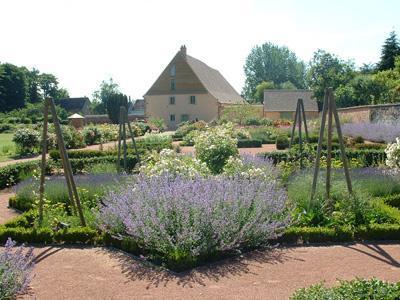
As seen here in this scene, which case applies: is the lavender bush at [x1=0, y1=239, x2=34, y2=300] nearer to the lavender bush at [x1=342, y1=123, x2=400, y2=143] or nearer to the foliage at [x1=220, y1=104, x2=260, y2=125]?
the lavender bush at [x1=342, y1=123, x2=400, y2=143]

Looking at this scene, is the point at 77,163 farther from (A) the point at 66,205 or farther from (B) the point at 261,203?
(B) the point at 261,203

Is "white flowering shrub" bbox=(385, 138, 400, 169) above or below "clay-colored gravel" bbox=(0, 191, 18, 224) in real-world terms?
above

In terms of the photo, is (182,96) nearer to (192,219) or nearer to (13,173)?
(13,173)

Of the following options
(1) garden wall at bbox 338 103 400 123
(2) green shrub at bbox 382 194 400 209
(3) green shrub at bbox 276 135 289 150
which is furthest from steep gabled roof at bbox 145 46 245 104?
(2) green shrub at bbox 382 194 400 209

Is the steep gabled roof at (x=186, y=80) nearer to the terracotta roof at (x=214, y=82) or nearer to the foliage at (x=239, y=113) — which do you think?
the terracotta roof at (x=214, y=82)

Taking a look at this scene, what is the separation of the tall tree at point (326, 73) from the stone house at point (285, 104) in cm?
130

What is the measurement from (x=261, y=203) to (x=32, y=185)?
16.1ft

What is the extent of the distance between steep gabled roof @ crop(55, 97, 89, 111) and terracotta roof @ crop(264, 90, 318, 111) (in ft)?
124

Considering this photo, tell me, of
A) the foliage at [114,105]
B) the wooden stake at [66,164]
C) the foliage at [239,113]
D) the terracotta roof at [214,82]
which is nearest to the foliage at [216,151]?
the wooden stake at [66,164]

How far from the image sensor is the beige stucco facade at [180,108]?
4612cm

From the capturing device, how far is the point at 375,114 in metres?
23.2

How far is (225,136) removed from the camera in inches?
440

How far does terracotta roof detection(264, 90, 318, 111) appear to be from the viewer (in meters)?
50.7

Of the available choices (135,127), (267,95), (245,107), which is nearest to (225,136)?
(135,127)
